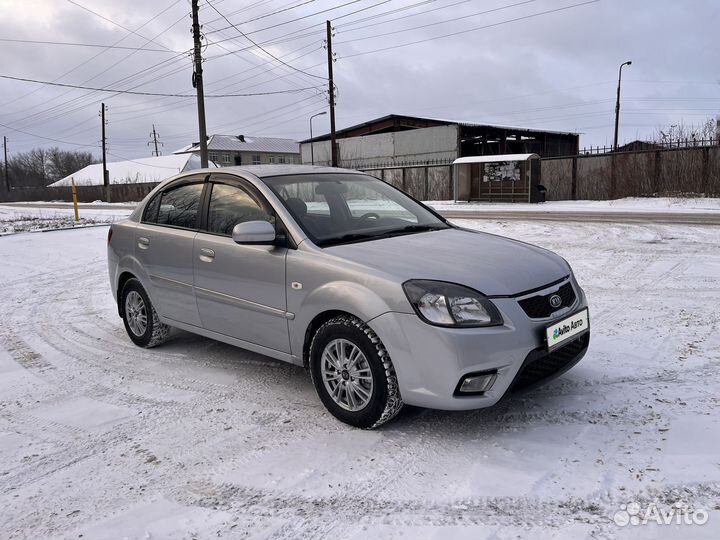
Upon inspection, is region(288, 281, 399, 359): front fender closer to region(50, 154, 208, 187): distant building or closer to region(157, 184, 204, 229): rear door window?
region(157, 184, 204, 229): rear door window

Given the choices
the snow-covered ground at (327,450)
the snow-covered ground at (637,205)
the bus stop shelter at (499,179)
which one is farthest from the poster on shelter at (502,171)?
the snow-covered ground at (327,450)

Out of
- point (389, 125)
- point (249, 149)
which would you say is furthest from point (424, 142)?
point (249, 149)

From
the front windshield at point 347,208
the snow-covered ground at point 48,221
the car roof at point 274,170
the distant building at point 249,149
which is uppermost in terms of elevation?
the distant building at point 249,149

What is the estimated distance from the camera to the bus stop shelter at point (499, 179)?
1037 inches

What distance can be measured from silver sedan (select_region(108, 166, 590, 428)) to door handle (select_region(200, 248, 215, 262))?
1cm

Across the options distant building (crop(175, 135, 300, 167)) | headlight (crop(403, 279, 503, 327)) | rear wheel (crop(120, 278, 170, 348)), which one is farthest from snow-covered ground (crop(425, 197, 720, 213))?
distant building (crop(175, 135, 300, 167))

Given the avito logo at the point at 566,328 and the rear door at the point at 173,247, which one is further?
the rear door at the point at 173,247

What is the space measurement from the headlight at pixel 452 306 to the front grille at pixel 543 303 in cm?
25

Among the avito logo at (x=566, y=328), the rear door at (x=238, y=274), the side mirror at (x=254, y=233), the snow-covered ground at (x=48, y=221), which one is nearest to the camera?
the avito logo at (x=566, y=328)

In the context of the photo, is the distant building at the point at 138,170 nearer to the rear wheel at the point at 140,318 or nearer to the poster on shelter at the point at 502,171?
the poster on shelter at the point at 502,171

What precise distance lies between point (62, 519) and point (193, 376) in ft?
6.35

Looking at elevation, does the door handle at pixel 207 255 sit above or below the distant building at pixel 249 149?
below

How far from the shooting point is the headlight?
3.14 m

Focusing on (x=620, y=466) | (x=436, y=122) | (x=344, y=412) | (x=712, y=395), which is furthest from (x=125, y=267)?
(x=436, y=122)
